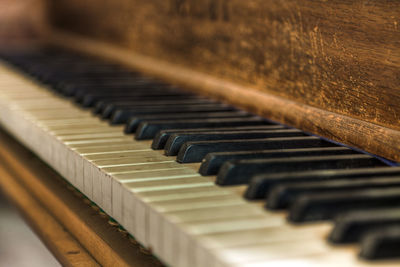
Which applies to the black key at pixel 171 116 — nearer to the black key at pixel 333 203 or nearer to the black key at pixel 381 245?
the black key at pixel 333 203

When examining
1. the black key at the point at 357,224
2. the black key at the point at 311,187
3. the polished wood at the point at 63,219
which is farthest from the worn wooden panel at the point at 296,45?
the polished wood at the point at 63,219

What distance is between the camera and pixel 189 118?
1531 mm

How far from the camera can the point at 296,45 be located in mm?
1481

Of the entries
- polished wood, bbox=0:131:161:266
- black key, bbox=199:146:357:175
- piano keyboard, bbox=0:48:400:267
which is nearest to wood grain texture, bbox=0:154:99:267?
polished wood, bbox=0:131:161:266

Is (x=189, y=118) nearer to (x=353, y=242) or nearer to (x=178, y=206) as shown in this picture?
(x=178, y=206)

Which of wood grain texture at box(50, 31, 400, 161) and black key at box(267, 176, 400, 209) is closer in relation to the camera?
black key at box(267, 176, 400, 209)

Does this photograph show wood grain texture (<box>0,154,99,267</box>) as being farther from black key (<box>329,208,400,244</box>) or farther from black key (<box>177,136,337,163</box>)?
black key (<box>329,208,400,244</box>)

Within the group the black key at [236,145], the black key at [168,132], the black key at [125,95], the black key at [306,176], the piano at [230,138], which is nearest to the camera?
the piano at [230,138]

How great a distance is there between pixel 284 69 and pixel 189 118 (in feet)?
0.94

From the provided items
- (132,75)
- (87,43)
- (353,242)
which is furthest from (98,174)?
(87,43)

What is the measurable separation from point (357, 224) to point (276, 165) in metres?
0.30

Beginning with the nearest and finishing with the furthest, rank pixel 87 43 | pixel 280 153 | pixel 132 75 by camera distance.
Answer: pixel 280 153 < pixel 132 75 < pixel 87 43

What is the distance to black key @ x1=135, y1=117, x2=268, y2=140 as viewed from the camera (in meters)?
1.40

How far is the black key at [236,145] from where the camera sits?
1165 millimetres
